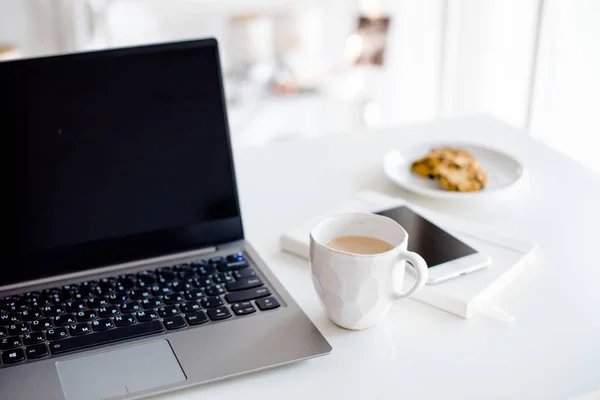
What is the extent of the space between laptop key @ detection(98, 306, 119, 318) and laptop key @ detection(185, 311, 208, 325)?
7 centimetres

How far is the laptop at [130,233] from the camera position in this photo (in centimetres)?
65

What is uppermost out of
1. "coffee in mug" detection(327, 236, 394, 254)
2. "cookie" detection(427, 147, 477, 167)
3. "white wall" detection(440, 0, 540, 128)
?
"coffee in mug" detection(327, 236, 394, 254)

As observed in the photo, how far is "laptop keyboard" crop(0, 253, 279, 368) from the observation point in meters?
0.66

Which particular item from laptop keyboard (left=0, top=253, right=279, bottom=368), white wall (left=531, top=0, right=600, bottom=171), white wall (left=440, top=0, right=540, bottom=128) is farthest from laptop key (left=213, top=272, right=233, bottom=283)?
white wall (left=440, top=0, right=540, bottom=128)

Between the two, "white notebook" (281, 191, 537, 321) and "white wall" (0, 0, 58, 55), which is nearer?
"white notebook" (281, 191, 537, 321)

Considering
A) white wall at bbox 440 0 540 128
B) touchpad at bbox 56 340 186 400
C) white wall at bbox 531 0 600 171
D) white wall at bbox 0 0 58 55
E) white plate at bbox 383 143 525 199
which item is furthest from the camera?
white wall at bbox 0 0 58 55

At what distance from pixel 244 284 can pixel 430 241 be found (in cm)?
22

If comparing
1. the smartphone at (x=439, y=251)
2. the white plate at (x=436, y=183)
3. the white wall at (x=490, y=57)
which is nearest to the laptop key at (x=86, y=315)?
the smartphone at (x=439, y=251)

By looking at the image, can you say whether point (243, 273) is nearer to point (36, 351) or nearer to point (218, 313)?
point (218, 313)

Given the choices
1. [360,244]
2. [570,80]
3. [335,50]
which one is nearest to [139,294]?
[360,244]

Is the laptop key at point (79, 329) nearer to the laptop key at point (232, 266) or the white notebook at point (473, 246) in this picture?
the laptop key at point (232, 266)

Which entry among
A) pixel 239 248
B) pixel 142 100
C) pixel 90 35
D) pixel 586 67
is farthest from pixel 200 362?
pixel 90 35

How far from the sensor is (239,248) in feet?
2.70

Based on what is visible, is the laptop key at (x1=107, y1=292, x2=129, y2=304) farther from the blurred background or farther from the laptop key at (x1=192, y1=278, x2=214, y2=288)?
the blurred background
